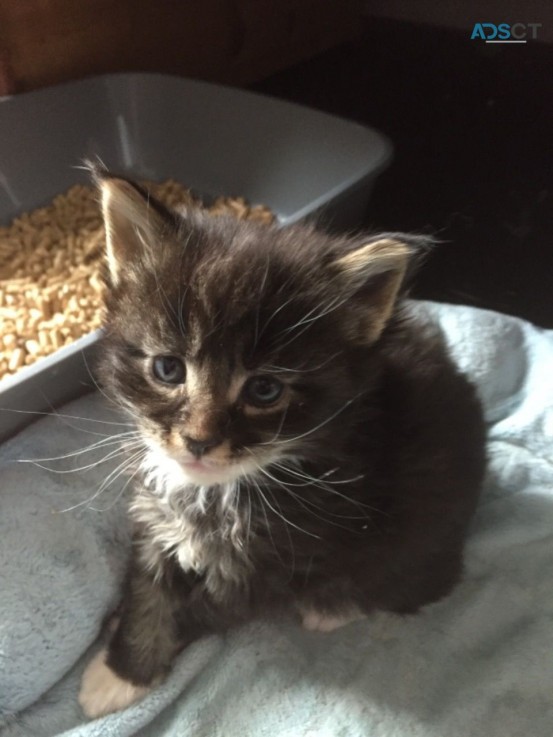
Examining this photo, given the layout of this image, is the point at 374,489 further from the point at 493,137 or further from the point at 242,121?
the point at 493,137

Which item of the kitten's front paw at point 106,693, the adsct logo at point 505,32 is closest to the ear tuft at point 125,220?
the kitten's front paw at point 106,693

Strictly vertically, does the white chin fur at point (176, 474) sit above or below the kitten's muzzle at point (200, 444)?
below

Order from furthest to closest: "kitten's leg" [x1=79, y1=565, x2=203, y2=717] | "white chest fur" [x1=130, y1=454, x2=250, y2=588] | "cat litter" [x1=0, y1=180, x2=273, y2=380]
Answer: "cat litter" [x1=0, y1=180, x2=273, y2=380] → "kitten's leg" [x1=79, y1=565, x2=203, y2=717] → "white chest fur" [x1=130, y1=454, x2=250, y2=588]

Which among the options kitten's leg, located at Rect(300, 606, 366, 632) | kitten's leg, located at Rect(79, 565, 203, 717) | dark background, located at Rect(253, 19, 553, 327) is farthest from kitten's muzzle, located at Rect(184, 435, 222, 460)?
dark background, located at Rect(253, 19, 553, 327)

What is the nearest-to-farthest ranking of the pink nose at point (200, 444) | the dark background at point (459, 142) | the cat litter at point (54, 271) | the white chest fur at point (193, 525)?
the pink nose at point (200, 444) < the white chest fur at point (193, 525) < the cat litter at point (54, 271) < the dark background at point (459, 142)

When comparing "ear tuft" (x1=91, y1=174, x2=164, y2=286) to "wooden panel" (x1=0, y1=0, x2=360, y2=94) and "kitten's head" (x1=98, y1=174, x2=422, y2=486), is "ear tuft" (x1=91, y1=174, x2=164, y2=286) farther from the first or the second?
"wooden panel" (x1=0, y1=0, x2=360, y2=94)

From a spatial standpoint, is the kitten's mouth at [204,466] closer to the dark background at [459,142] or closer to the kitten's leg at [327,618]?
the kitten's leg at [327,618]

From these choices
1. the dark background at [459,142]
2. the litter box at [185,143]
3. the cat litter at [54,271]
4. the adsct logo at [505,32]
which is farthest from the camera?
the adsct logo at [505,32]
